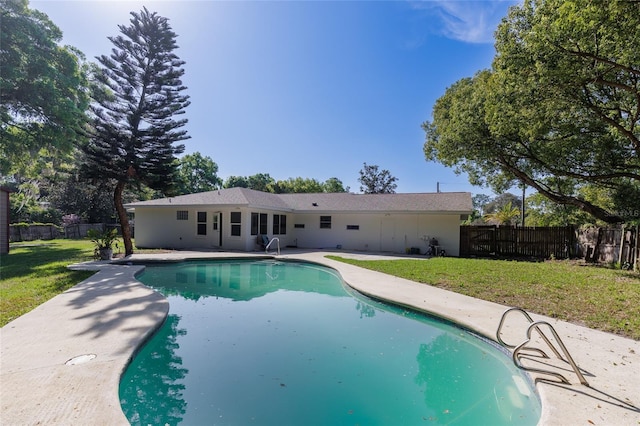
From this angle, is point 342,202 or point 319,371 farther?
point 342,202

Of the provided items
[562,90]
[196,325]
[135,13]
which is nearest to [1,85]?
[135,13]

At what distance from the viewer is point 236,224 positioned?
1560 cm

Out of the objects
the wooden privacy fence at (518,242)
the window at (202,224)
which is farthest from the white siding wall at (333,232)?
the wooden privacy fence at (518,242)

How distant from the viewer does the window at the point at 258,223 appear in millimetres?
15762

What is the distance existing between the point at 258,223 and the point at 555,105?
12.8 meters

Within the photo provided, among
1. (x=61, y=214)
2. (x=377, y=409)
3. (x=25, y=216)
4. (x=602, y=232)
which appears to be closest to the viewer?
(x=377, y=409)

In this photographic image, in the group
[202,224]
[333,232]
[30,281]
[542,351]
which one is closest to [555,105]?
[542,351]

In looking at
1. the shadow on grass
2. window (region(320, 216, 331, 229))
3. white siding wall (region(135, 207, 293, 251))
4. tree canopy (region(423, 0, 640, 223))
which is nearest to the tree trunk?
the shadow on grass

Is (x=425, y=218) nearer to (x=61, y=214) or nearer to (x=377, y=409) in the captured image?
(x=377, y=409)

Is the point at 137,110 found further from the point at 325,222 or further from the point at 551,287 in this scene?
the point at 551,287

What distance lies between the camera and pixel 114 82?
13.5 meters

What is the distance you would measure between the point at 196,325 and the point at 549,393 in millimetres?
5210

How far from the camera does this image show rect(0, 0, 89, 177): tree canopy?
11.6m

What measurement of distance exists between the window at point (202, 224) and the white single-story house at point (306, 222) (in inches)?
2.1
